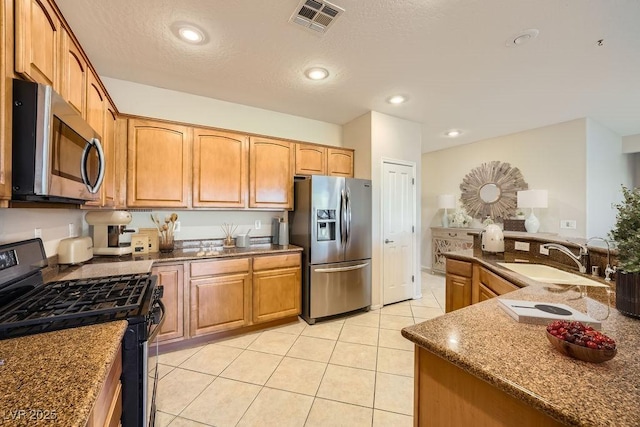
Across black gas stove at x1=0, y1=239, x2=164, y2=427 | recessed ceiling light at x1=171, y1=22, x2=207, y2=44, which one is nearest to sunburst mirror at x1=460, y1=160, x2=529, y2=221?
recessed ceiling light at x1=171, y1=22, x2=207, y2=44

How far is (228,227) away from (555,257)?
3.16 metres

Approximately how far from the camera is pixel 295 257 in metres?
2.87

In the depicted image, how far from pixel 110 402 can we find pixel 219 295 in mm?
1606

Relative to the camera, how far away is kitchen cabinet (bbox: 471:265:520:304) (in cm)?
173

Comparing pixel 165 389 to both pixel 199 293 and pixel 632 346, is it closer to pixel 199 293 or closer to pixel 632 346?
pixel 199 293

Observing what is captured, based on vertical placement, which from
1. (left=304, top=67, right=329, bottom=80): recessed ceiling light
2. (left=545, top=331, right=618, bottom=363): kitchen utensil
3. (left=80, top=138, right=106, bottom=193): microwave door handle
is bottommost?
(left=545, top=331, right=618, bottom=363): kitchen utensil

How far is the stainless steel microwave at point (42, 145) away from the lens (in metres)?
0.91

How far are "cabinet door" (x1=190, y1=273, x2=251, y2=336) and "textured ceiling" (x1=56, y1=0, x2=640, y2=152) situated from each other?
1988mm

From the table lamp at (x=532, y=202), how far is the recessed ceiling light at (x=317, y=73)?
3.36 m

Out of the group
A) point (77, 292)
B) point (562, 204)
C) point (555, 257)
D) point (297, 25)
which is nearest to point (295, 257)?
point (77, 292)

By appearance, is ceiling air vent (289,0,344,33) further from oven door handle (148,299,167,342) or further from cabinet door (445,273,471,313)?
cabinet door (445,273,471,313)

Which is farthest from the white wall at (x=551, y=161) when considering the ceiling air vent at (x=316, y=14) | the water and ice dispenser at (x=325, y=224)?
the ceiling air vent at (x=316, y=14)

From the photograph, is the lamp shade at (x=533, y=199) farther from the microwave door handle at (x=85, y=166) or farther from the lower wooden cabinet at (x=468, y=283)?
the microwave door handle at (x=85, y=166)

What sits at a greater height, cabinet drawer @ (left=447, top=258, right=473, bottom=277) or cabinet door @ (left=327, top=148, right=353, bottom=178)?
cabinet door @ (left=327, top=148, right=353, bottom=178)
